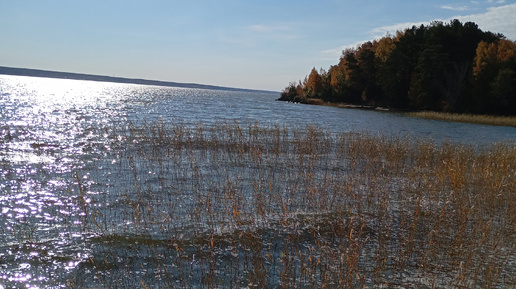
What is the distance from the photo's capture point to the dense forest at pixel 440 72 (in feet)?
222

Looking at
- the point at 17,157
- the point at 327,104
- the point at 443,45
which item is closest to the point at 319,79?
the point at 327,104

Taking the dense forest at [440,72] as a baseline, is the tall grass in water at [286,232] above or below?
below

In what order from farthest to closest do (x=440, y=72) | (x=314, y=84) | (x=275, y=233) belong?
1. (x=314, y=84)
2. (x=440, y=72)
3. (x=275, y=233)

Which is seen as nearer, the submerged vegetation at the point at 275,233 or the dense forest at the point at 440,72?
the submerged vegetation at the point at 275,233

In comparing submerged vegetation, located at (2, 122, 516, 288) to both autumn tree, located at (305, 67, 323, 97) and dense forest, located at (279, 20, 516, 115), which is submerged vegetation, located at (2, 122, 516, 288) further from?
autumn tree, located at (305, 67, 323, 97)

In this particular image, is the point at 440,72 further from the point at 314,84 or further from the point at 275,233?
the point at 275,233

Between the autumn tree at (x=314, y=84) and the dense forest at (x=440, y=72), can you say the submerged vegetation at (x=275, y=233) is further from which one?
the autumn tree at (x=314, y=84)

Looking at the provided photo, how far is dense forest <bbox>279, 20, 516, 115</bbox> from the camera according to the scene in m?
67.6

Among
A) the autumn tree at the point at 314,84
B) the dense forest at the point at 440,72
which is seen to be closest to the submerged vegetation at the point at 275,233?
the dense forest at the point at 440,72

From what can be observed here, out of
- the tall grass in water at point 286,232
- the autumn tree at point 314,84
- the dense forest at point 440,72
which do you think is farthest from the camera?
the autumn tree at point 314,84


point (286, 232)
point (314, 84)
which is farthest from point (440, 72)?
point (286, 232)

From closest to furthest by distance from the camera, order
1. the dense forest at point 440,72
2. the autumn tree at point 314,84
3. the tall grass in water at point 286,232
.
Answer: the tall grass in water at point 286,232 → the dense forest at point 440,72 → the autumn tree at point 314,84

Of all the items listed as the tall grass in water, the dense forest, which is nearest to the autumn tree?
the dense forest

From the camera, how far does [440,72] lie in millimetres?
73562
